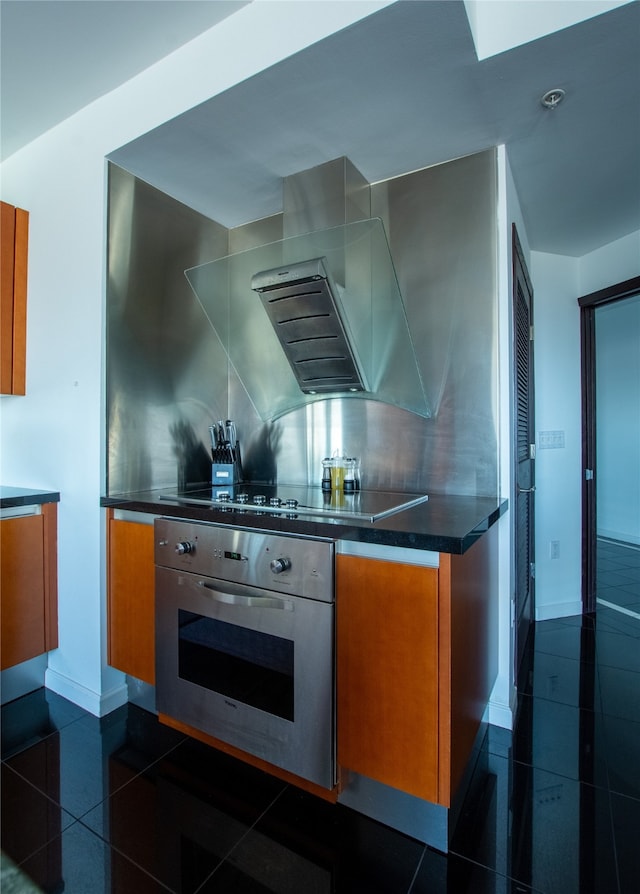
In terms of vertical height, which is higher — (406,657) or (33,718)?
(406,657)

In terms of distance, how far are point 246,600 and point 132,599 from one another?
62 centimetres

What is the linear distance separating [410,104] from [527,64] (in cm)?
36

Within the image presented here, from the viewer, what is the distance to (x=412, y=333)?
195 centimetres

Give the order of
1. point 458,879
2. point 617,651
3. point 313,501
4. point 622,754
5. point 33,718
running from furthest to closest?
point 617,651
point 33,718
point 313,501
point 622,754
point 458,879

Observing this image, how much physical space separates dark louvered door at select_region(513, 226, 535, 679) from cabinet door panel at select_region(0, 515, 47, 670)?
1.97m

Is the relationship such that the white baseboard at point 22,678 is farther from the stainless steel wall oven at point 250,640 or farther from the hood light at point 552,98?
the hood light at point 552,98

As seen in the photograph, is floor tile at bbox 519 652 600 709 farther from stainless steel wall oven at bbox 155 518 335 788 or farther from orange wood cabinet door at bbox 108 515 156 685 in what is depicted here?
orange wood cabinet door at bbox 108 515 156 685

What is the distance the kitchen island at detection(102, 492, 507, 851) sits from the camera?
3.65 ft

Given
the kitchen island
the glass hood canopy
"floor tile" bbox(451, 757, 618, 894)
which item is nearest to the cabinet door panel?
the kitchen island

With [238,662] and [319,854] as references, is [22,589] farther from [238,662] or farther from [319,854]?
[319,854]

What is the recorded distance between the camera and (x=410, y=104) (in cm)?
150

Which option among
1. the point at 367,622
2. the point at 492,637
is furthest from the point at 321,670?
the point at 492,637

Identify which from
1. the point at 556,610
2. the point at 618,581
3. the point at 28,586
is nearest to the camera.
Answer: the point at 28,586

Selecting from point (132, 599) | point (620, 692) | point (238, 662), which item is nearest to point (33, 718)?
point (132, 599)
